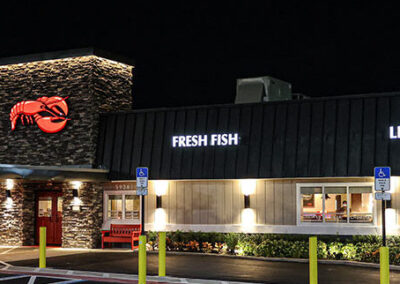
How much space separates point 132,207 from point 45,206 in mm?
4365

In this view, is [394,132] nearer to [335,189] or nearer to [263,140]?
[335,189]

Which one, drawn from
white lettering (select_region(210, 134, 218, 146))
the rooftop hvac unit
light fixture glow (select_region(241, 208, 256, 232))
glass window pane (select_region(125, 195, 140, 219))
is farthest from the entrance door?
the rooftop hvac unit

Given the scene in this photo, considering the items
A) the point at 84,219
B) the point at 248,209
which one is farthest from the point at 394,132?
the point at 84,219

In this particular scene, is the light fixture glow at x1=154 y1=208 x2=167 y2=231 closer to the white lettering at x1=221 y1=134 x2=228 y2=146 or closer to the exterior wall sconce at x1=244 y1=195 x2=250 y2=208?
the exterior wall sconce at x1=244 y1=195 x2=250 y2=208

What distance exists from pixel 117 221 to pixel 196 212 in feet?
11.8

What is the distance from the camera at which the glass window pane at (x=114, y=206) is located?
2659 cm

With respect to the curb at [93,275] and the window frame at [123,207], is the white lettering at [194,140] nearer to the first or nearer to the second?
the window frame at [123,207]

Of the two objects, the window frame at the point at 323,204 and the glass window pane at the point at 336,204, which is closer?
the window frame at the point at 323,204

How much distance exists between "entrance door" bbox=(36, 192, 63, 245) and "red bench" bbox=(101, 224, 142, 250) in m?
2.69

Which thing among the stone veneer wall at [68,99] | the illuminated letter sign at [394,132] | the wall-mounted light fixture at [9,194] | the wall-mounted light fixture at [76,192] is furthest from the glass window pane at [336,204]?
the wall-mounted light fixture at [9,194]

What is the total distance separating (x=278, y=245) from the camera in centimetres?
2214

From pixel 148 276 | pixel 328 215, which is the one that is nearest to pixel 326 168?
pixel 328 215

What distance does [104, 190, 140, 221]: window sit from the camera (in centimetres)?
2623

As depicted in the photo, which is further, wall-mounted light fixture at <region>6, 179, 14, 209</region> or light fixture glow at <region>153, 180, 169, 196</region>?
wall-mounted light fixture at <region>6, 179, 14, 209</region>
